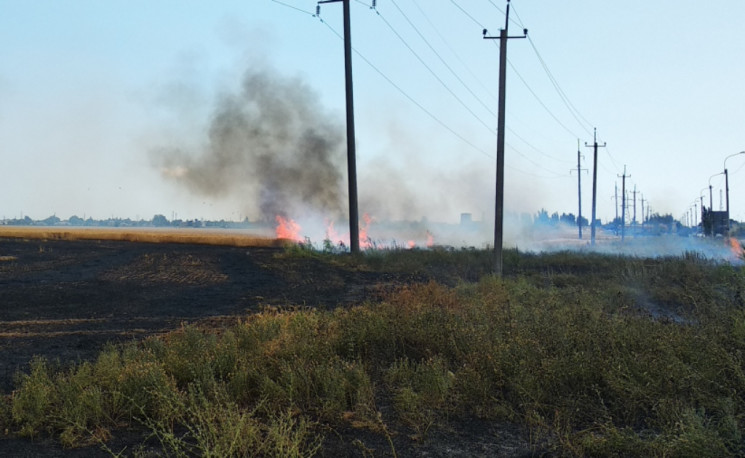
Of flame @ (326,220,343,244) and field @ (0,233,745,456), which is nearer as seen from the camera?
field @ (0,233,745,456)

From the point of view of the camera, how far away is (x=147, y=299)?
15.7 metres

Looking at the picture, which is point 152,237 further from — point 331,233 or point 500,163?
point 500,163

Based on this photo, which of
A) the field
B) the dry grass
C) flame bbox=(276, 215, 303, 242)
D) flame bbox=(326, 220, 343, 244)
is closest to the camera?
the field

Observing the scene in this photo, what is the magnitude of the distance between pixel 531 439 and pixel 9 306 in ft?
44.5

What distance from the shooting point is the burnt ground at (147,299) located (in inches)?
209

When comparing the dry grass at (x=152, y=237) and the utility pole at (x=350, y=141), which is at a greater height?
the utility pole at (x=350, y=141)

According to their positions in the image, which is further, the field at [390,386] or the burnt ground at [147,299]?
the burnt ground at [147,299]

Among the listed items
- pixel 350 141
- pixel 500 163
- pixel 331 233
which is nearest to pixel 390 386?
pixel 500 163

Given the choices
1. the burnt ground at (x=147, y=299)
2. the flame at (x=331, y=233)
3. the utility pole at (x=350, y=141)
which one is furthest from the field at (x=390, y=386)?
the flame at (x=331, y=233)

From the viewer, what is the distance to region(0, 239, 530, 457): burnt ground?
17.4 ft

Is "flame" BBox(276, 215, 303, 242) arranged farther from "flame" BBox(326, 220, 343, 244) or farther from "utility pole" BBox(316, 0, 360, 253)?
"utility pole" BBox(316, 0, 360, 253)

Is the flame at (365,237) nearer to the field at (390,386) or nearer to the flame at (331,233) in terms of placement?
the flame at (331,233)

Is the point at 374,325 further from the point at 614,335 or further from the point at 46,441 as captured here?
the point at 46,441

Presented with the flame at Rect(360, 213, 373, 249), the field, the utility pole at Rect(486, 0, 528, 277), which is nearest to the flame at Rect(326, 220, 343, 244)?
the flame at Rect(360, 213, 373, 249)
